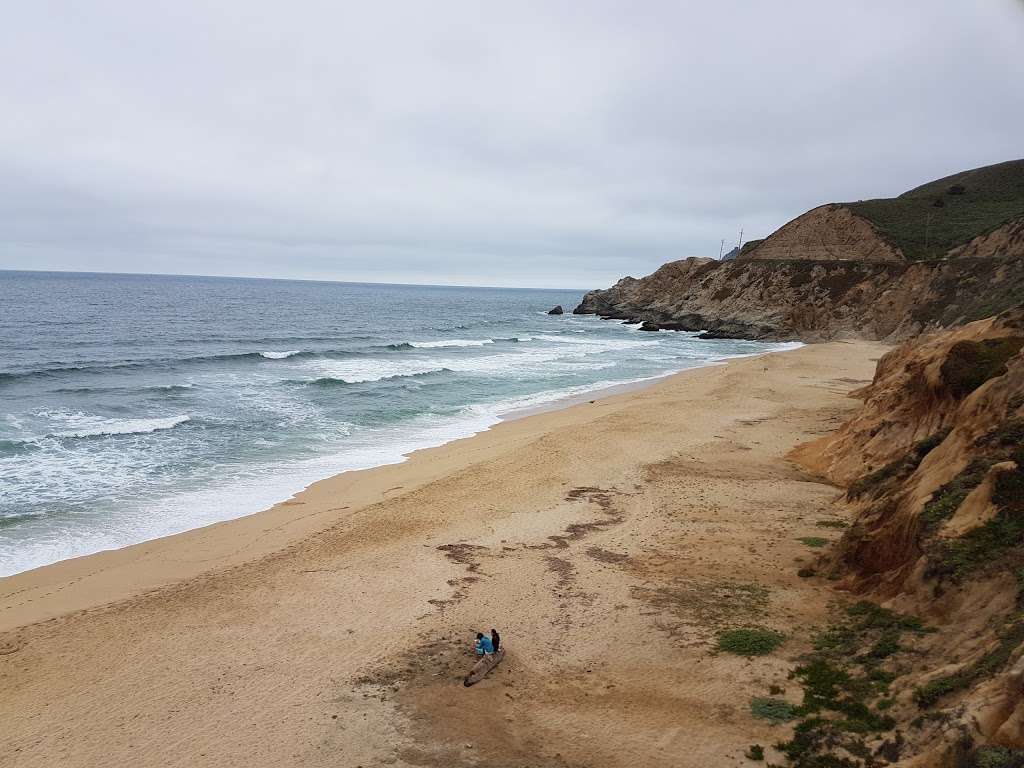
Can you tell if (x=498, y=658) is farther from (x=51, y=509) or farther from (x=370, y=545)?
(x=51, y=509)

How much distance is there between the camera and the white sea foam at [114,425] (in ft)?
86.3

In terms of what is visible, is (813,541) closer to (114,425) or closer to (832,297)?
(114,425)

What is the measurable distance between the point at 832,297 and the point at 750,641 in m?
63.2

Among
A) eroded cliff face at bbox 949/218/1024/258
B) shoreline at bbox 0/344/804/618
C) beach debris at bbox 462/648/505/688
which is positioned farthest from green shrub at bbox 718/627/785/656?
eroded cliff face at bbox 949/218/1024/258

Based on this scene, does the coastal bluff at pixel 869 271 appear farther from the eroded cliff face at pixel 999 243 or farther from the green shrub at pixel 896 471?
the green shrub at pixel 896 471

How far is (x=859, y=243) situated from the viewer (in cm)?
6931

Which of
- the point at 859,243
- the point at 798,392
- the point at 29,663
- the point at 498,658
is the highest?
the point at 859,243

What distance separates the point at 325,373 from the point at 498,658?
35.8 metres

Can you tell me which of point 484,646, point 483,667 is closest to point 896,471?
point 484,646

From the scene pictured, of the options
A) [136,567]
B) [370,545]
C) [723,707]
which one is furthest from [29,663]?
[723,707]

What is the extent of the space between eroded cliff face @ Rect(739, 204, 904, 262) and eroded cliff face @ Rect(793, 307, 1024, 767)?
188 ft

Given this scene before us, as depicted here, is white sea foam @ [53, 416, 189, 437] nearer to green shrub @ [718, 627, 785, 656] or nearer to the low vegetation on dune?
green shrub @ [718, 627, 785, 656]

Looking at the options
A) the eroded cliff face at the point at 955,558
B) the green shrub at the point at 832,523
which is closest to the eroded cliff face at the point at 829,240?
the eroded cliff face at the point at 955,558

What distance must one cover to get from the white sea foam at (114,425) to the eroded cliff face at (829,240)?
65.3 m
